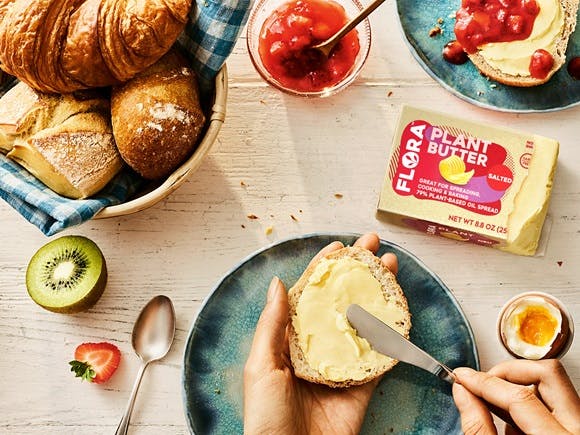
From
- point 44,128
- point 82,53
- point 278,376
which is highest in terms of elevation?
point 82,53

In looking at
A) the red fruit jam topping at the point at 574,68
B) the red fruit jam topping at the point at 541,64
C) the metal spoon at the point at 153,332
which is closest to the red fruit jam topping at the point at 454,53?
the red fruit jam topping at the point at 541,64

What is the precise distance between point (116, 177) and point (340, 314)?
0.63m

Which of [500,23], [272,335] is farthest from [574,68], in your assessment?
[272,335]

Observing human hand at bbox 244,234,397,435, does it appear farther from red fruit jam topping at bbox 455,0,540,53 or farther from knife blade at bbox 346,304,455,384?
red fruit jam topping at bbox 455,0,540,53

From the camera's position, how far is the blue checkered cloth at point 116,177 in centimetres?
152

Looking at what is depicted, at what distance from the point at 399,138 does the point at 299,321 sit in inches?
22.0

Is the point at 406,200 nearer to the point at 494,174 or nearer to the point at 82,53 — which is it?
the point at 494,174

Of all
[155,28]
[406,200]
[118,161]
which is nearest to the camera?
[155,28]

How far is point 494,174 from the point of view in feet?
5.89

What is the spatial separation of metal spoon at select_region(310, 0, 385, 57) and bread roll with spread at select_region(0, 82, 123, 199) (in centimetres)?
59

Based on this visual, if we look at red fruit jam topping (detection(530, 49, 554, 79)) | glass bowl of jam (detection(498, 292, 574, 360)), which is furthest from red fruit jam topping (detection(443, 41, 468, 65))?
glass bowl of jam (detection(498, 292, 574, 360))

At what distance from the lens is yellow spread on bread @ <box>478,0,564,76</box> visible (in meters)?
1.83

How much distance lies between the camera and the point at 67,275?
1753 mm

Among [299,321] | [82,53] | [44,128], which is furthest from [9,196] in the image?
[299,321]
